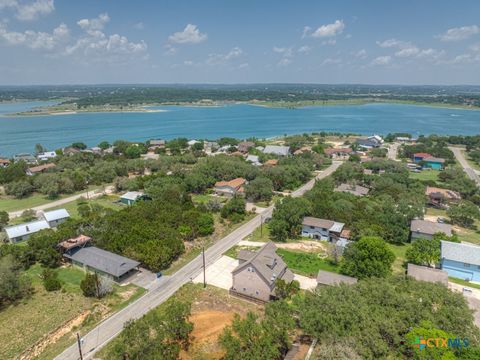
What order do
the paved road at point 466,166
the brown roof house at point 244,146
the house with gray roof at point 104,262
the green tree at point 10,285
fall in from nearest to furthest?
the green tree at point 10,285
the house with gray roof at point 104,262
the paved road at point 466,166
the brown roof house at point 244,146

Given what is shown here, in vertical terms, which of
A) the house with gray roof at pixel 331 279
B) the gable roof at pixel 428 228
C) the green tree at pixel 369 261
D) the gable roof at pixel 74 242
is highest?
the green tree at pixel 369 261

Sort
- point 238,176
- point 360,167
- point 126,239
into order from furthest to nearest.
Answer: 1. point 360,167
2. point 238,176
3. point 126,239

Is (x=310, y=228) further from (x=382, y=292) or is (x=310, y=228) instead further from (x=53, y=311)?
(x=53, y=311)

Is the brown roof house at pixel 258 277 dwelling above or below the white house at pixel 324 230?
above

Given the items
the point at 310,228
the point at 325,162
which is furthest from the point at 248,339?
the point at 325,162

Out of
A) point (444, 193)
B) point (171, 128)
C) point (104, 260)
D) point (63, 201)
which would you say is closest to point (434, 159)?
point (444, 193)

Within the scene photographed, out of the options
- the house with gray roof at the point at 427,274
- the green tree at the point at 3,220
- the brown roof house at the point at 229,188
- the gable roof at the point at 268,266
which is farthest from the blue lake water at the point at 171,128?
the house with gray roof at the point at 427,274

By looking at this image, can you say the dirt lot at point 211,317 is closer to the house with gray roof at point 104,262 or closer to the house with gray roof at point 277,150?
the house with gray roof at point 104,262
